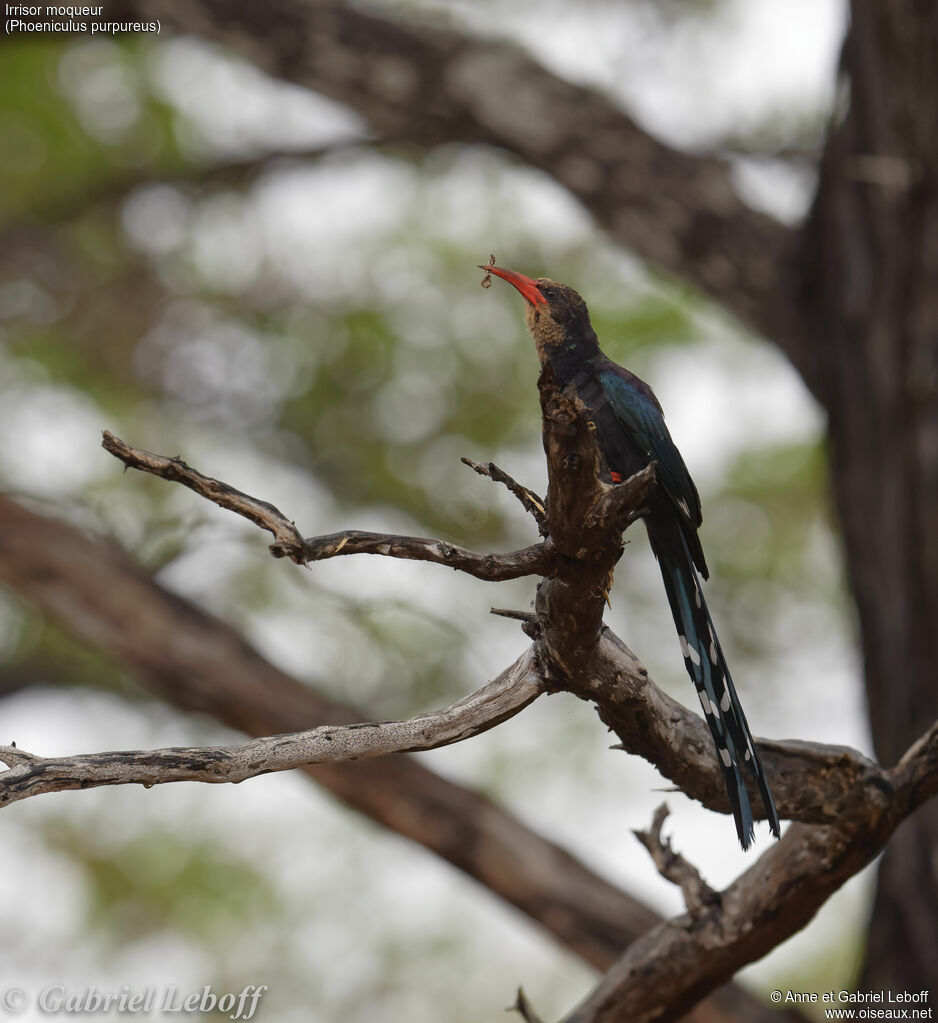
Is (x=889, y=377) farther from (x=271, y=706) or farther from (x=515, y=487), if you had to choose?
(x=515, y=487)

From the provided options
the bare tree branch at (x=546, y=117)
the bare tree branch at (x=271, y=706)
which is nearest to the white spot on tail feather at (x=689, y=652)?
the bare tree branch at (x=271, y=706)

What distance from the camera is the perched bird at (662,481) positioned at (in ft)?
6.16

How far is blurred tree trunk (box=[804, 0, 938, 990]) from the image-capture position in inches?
146

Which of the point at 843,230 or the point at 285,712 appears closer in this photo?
the point at 285,712

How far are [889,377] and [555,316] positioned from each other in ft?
7.78

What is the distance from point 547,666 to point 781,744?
0.65 meters

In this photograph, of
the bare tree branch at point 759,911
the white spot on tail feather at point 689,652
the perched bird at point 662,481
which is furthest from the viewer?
the bare tree branch at point 759,911

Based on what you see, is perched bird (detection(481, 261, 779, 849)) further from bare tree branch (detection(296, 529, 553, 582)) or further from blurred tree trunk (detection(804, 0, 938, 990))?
blurred tree trunk (detection(804, 0, 938, 990))

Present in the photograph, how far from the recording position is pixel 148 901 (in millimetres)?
5840

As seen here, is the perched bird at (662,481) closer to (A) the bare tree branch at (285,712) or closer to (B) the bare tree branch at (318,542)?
(B) the bare tree branch at (318,542)

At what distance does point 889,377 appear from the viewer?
12.8 ft

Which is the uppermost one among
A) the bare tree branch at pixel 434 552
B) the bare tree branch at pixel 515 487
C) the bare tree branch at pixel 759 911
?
the bare tree branch at pixel 515 487

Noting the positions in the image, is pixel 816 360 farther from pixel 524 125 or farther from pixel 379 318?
pixel 379 318

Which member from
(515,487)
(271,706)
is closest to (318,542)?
(515,487)
